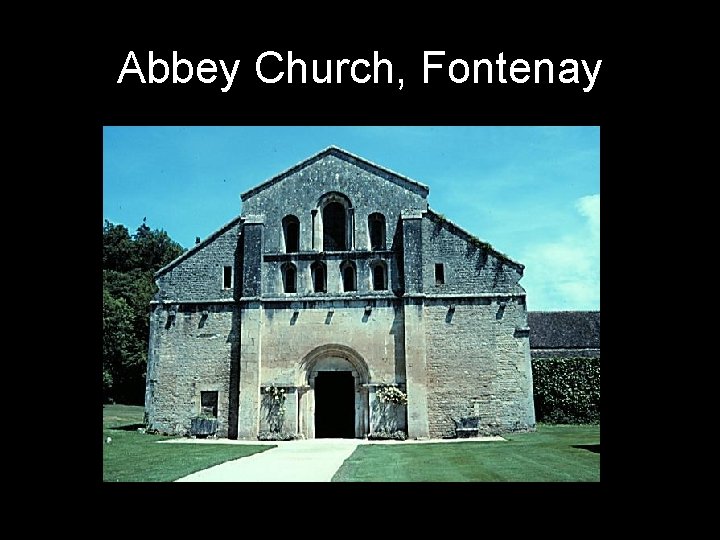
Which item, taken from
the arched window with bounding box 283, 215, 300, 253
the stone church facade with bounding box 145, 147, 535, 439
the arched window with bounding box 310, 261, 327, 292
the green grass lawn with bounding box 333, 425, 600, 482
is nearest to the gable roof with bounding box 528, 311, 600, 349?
the stone church facade with bounding box 145, 147, 535, 439

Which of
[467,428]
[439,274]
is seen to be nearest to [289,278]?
[439,274]

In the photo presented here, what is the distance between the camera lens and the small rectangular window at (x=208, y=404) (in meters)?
24.6

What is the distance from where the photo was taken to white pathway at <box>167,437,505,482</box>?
43.0ft

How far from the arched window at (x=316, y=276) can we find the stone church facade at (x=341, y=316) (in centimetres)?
7

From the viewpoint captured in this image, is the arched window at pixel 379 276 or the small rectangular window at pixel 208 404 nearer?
the small rectangular window at pixel 208 404

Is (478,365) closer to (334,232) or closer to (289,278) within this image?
(289,278)

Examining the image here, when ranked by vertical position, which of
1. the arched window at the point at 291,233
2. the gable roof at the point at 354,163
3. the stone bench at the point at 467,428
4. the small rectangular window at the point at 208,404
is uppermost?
the gable roof at the point at 354,163

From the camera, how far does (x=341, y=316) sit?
2464 cm

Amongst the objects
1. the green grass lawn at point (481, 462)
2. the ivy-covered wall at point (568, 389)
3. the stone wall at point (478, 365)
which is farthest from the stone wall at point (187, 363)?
the ivy-covered wall at point (568, 389)

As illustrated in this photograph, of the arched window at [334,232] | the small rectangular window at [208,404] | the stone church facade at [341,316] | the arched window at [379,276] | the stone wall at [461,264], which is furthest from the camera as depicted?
the arched window at [334,232]

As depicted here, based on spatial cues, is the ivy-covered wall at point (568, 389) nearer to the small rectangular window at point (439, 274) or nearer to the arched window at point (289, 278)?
the small rectangular window at point (439, 274)

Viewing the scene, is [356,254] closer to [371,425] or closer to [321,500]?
[371,425]

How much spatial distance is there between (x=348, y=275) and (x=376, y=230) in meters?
2.14
